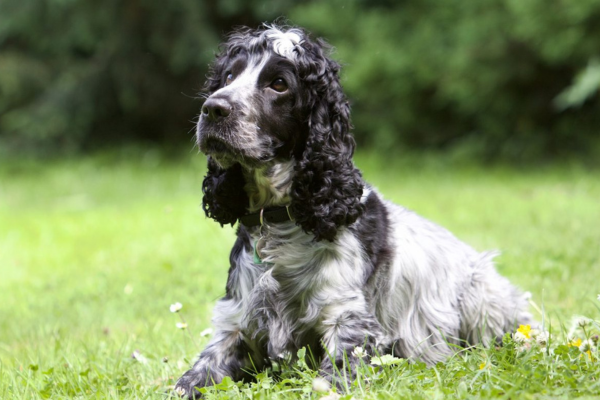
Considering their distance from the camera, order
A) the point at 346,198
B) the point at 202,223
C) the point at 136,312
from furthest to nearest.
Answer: the point at 202,223
the point at 136,312
the point at 346,198

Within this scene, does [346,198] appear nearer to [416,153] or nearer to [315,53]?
[315,53]

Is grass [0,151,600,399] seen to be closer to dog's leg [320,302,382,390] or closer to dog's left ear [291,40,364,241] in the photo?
dog's leg [320,302,382,390]

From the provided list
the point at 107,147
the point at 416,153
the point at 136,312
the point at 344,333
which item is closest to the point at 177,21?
the point at 107,147

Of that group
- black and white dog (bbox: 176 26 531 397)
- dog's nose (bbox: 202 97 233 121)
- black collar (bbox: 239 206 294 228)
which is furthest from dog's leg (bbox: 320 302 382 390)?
dog's nose (bbox: 202 97 233 121)

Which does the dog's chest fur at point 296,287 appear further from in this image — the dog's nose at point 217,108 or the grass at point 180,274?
the dog's nose at point 217,108

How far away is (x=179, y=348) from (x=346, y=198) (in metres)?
1.50

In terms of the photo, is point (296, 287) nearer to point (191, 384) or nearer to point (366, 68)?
point (191, 384)

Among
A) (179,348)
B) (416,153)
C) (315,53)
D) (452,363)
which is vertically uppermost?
(416,153)

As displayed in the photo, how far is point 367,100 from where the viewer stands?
45.7 feet

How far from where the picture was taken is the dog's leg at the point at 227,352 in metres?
3.55

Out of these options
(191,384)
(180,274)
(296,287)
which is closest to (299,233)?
(296,287)

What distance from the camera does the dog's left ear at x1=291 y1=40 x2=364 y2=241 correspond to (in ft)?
11.7

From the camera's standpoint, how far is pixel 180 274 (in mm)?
6508

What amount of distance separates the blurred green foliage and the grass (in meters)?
0.97
